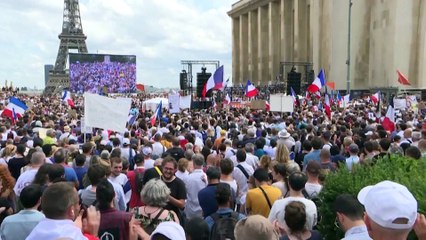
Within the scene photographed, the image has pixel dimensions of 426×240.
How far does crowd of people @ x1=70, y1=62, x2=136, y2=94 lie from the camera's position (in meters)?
74.3

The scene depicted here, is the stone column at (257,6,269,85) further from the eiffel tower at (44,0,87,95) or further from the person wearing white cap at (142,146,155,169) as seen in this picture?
the person wearing white cap at (142,146,155,169)

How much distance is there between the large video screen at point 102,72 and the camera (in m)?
74.6

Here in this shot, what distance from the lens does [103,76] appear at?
254 ft

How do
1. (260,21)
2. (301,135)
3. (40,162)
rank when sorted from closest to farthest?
(40,162) < (301,135) < (260,21)

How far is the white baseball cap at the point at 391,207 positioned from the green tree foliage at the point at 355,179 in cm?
197

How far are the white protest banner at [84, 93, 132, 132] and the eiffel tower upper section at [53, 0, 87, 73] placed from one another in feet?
325

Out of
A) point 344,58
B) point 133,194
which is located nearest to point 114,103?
point 133,194

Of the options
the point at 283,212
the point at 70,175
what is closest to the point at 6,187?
the point at 70,175

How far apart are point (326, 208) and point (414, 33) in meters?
40.8

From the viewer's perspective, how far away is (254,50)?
248 ft

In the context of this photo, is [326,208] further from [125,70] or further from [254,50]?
[125,70]

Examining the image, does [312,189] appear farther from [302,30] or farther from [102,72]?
[102,72]

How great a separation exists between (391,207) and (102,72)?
77.9 meters

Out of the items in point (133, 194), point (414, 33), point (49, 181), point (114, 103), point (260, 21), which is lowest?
point (133, 194)
